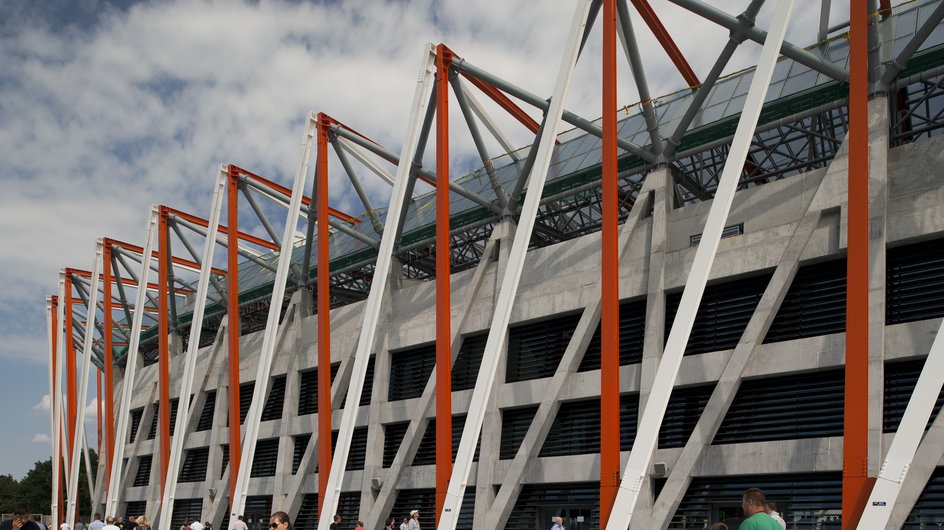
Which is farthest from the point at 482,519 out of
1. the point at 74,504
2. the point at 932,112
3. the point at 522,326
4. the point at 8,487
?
the point at 8,487

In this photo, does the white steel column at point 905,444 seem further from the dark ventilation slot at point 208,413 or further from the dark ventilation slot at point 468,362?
the dark ventilation slot at point 208,413

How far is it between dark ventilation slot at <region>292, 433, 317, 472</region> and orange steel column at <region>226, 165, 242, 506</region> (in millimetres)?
2480

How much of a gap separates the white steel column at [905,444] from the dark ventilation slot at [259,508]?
2900cm

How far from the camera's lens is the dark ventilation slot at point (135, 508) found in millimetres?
49969

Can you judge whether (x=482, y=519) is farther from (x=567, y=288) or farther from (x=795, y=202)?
(x=795, y=202)

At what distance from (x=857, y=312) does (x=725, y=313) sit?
305 inches

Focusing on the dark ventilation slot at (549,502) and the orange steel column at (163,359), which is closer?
the dark ventilation slot at (549,502)

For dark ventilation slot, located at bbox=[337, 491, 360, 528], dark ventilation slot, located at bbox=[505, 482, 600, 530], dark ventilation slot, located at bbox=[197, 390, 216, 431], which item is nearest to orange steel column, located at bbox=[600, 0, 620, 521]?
dark ventilation slot, located at bbox=[505, 482, 600, 530]

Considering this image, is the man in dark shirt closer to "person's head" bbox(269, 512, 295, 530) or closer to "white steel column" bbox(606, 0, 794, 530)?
"person's head" bbox(269, 512, 295, 530)

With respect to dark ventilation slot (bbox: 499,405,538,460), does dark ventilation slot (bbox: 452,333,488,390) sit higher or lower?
higher

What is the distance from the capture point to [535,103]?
1156 inches

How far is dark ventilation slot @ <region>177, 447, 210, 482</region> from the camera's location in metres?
45.4

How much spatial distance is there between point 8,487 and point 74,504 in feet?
352

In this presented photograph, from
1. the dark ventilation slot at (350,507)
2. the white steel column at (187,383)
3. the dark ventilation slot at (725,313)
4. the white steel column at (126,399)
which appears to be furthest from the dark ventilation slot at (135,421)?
the dark ventilation slot at (725,313)
